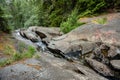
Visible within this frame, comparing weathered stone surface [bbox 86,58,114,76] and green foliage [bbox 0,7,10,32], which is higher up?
green foliage [bbox 0,7,10,32]

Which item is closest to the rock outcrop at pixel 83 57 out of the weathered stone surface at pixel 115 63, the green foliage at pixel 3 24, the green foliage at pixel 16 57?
the weathered stone surface at pixel 115 63

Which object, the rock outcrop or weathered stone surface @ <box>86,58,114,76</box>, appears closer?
the rock outcrop

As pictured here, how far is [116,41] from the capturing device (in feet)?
26.4

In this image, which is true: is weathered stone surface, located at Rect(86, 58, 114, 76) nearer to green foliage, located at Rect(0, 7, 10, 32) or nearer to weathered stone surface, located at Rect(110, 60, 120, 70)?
weathered stone surface, located at Rect(110, 60, 120, 70)

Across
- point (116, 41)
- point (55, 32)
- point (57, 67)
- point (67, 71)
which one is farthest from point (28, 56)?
point (55, 32)

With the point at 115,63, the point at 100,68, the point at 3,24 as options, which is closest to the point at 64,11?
the point at 3,24

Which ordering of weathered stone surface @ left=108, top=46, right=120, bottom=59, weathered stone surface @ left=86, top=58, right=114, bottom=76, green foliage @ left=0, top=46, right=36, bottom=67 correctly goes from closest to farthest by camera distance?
green foliage @ left=0, top=46, right=36, bottom=67 → weathered stone surface @ left=86, top=58, right=114, bottom=76 → weathered stone surface @ left=108, top=46, right=120, bottom=59

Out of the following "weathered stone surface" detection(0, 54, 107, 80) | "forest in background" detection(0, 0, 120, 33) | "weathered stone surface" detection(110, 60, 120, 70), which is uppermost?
"forest in background" detection(0, 0, 120, 33)

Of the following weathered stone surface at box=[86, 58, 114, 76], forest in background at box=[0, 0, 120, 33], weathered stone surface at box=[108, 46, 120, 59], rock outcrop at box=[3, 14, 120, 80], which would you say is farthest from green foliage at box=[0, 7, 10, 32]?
weathered stone surface at box=[108, 46, 120, 59]

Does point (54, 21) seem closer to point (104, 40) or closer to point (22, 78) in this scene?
point (104, 40)

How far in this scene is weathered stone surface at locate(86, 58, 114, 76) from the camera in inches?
273

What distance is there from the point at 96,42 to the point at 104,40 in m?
0.35

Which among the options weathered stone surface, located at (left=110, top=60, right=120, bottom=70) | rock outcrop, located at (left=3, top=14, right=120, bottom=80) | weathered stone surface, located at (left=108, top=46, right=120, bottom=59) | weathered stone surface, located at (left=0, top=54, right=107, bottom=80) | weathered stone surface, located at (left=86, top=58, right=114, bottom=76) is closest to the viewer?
weathered stone surface, located at (left=0, top=54, right=107, bottom=80)

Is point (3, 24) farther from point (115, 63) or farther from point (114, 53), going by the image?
point (115, 63)
